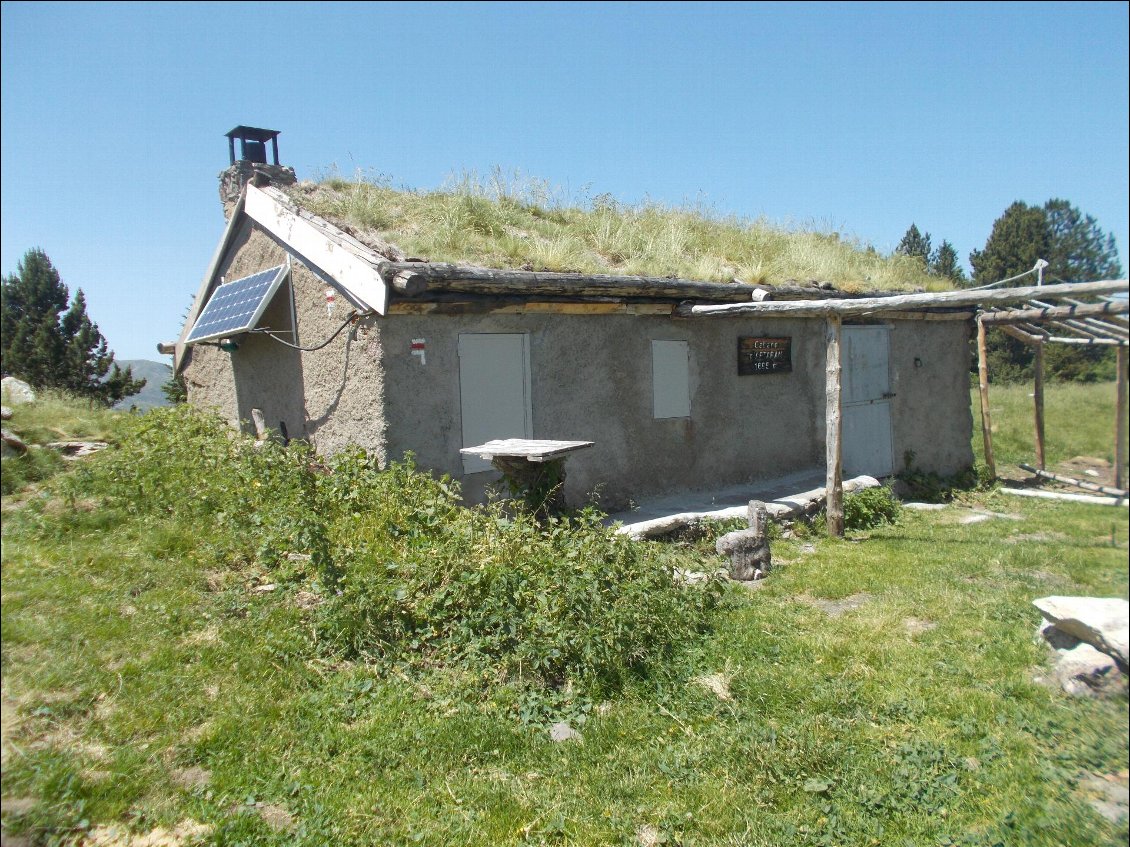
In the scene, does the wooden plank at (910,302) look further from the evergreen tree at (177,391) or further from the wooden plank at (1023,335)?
the evergreen tree at (177,391)

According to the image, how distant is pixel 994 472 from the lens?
3.11 metres

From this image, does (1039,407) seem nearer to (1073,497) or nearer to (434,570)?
(1073,497)

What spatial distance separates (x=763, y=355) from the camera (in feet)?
33.2

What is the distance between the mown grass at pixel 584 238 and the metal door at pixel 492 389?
83 cm

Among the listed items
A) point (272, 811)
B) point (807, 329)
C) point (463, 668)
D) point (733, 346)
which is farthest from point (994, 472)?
point (807, 329)

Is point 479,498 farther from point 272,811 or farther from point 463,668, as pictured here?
point 272,811

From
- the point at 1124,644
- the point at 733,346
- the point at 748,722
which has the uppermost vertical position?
the point at 733,346

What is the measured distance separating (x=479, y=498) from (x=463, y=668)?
130 inches

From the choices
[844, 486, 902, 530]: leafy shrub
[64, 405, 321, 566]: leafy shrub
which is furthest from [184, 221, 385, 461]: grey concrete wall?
[844, 486, 902, 530]: leafy shrub

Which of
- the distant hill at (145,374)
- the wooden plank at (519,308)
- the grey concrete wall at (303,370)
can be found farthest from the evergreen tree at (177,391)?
the distant hill at (145,374)

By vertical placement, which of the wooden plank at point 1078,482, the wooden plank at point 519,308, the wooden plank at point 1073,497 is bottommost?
the wooden plank at point 1073,497

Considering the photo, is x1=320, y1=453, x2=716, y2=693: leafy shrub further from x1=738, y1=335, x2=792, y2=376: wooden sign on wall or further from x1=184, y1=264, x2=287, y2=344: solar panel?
x1=738, y1=335, x2=792, y2=376: wooden sign on wall

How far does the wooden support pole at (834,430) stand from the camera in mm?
7703

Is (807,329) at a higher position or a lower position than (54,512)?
higher
